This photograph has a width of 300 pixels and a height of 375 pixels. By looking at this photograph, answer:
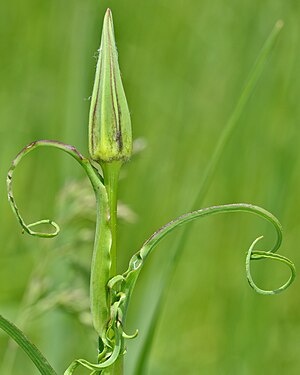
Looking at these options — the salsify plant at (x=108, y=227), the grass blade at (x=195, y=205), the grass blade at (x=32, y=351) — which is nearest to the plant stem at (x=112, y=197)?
the salsify plant at (x=108, y=227)

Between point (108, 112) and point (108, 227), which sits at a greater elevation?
point (108, 112)

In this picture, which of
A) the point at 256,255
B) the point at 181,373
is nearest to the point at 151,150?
the point at 181,373

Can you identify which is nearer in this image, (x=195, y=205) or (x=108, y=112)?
(x=108, y=112)

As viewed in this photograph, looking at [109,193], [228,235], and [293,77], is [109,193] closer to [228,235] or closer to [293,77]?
[293,77]

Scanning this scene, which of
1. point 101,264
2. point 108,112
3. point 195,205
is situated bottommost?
point 195,205

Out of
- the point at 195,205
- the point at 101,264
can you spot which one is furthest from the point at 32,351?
the point at 195,205

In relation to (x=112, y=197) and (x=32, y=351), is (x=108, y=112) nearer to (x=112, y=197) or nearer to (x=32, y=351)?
(x=112, y=197)

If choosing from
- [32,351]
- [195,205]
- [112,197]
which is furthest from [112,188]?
[195,205]

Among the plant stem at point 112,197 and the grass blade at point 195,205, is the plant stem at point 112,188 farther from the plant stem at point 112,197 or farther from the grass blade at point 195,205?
the grass blade at point 195,205
